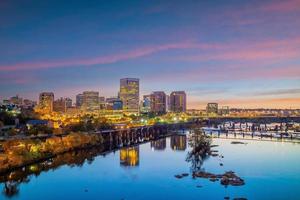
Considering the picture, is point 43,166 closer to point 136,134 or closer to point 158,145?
point 158,145

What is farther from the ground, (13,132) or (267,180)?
(13,132)

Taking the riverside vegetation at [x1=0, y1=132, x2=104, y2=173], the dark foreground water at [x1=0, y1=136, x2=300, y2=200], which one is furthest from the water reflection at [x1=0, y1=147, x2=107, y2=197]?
the riverside vegetation at [x1=0, y1=132, x2=104, y2=173]

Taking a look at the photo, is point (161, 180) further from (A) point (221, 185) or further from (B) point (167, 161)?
(B) point (167, 161)

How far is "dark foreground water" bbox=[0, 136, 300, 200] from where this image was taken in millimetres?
27319

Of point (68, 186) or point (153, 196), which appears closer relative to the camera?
point (153, 196)

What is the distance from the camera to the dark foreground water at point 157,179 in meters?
27.3

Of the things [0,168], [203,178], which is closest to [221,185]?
[203,178]

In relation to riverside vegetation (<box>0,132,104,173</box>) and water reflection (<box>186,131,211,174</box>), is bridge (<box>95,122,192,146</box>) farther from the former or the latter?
water reflection (<box>186,131,211,174</box>)

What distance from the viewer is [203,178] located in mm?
31969

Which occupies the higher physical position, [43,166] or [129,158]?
[43,166]

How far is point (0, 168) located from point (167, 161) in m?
19.2

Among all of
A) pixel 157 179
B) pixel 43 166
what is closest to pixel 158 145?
pixel 43 166

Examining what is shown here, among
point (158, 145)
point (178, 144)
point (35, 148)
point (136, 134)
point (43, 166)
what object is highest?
point (35, 148)

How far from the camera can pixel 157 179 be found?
1288 inches
